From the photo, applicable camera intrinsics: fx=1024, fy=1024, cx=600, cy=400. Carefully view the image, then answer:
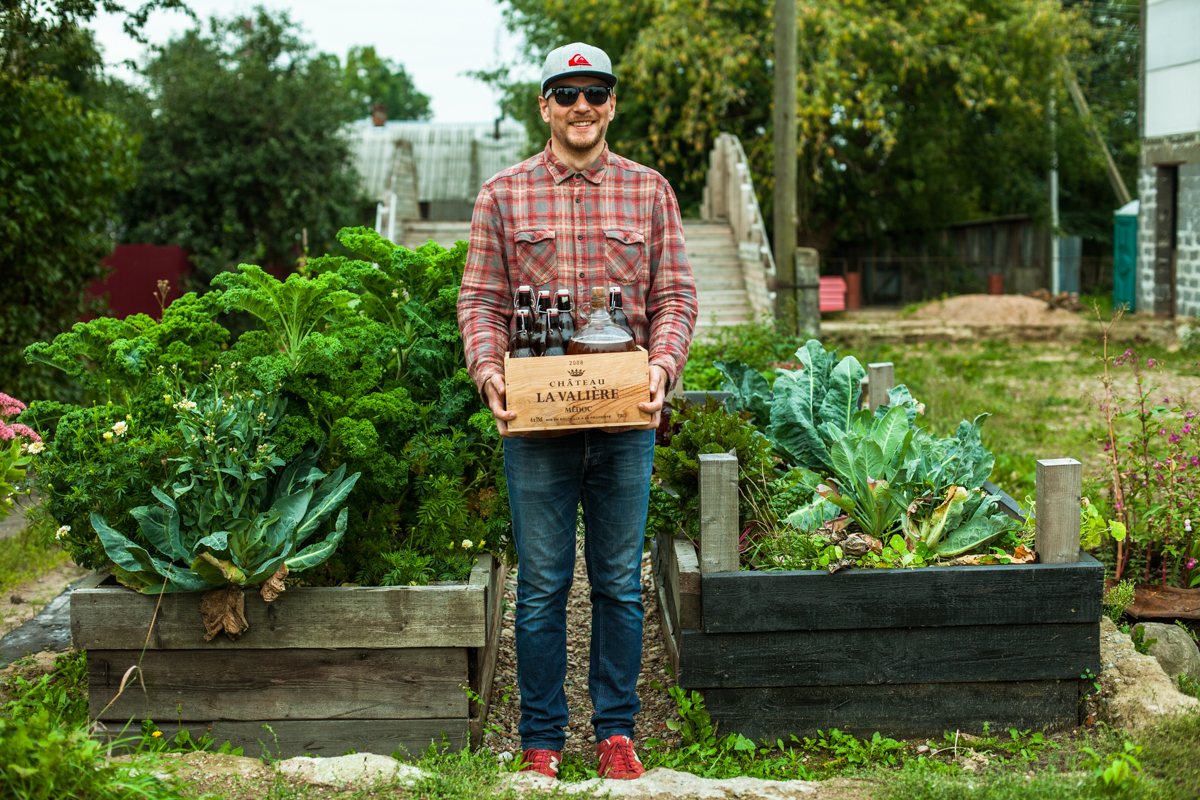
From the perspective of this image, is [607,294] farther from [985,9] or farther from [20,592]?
[985,9]

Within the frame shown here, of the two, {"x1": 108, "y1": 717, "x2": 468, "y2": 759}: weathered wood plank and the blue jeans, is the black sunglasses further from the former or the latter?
{"x1": 108, "y1": 717, "x2": 468, "y2": 759}: weathered wood plank

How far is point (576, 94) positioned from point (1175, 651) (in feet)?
9.57

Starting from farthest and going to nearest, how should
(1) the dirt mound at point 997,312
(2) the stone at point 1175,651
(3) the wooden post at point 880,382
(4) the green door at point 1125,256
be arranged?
1. (4) the green door at point 1125,256
2. (1) the dirt mound at point 997,312
3. (3) the wooden post at point 880,382
4. (2) the stone at point 1175,651

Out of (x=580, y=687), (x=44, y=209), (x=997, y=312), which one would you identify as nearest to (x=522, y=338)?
(x=580, y=687)

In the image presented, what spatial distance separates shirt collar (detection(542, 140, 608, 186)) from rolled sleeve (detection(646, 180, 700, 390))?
7.7 inches

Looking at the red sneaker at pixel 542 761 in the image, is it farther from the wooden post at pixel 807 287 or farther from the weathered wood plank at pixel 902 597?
the wooden post at pixel 807 287

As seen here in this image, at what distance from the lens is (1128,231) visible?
17.9m

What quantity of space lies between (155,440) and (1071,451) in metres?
6.26

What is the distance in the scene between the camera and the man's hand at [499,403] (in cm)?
281

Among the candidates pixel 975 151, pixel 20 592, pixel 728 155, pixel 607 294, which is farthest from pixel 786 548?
pixel 975 151

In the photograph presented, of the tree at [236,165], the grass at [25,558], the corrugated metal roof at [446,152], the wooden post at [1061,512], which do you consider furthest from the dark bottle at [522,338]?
the corrugated metal roof at [446,152]

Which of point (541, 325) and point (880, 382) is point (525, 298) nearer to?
point (541, 325)

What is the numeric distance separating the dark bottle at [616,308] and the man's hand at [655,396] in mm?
144

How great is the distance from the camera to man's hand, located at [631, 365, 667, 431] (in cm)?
282
